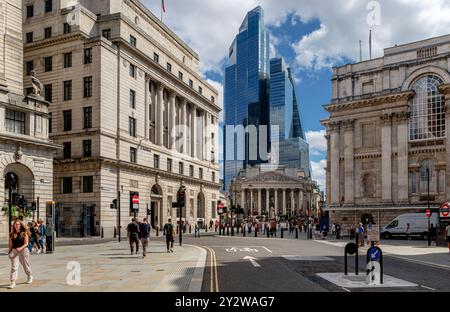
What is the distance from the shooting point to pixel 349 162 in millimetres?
62375

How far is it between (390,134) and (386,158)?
9.80 ft

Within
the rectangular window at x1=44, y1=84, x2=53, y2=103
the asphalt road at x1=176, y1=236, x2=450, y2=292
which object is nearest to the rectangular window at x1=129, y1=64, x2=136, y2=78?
the rectangular window at x1=44, y1=84, x2=53, y2=103

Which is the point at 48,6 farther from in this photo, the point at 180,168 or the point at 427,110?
the point at 427,110

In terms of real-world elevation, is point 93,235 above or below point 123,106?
below

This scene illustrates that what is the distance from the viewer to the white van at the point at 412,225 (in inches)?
1866

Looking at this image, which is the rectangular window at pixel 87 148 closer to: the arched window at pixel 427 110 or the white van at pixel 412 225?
the white van at pixel 412 225

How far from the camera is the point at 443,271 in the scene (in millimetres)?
18828

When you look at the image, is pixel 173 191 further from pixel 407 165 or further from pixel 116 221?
pixel 407 165

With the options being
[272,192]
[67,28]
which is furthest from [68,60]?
[272,192]

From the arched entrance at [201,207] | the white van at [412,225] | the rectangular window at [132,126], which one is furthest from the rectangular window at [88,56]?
the white van at [412,225]

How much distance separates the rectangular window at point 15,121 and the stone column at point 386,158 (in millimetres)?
40989

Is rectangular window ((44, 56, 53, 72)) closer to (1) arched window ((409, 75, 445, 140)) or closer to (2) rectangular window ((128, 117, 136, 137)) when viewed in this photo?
(2) rectangular window ((128, 117, 136, 137))

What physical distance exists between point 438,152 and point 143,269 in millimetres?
46953
